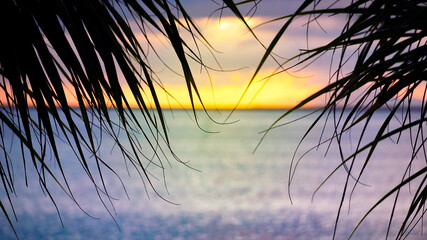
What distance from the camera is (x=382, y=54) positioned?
64 centimetres

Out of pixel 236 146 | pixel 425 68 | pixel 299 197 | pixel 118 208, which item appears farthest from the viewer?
pixel 236 146

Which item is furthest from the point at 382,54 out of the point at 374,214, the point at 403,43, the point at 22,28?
the point at 374,214

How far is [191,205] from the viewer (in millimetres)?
3787

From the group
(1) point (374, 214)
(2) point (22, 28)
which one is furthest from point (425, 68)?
(1) point (374, 214)

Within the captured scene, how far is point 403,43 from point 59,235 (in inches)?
113

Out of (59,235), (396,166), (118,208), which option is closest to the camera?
(59,235)

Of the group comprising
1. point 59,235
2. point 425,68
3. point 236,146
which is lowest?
point 59,235

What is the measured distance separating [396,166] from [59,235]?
356cm

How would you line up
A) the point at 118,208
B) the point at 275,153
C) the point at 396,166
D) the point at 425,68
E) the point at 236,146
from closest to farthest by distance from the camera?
the point at 425,68 < the point at 118,208 < the point at 396,166 < the point at 275,153 < the point at 236,146

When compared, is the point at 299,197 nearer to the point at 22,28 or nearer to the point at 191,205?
the point at 191,205

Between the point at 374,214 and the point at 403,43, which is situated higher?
the point at 403,43

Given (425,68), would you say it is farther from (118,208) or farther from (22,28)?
(118,208)

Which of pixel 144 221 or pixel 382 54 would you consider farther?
pixel 144 221

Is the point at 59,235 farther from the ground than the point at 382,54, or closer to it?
closer to it
